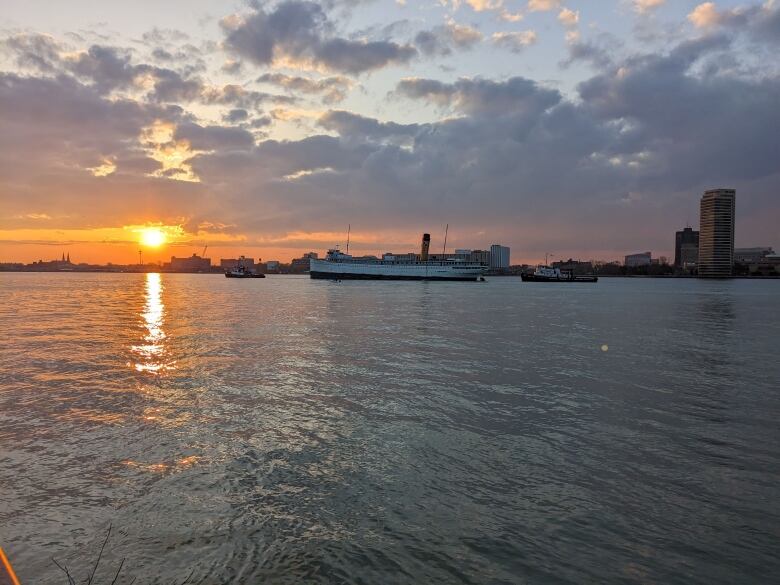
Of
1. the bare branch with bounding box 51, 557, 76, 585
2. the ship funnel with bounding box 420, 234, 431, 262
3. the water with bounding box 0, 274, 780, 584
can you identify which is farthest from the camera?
the ship funnel with bounding box 420, 234, 431, 262

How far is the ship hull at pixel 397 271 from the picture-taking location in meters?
165

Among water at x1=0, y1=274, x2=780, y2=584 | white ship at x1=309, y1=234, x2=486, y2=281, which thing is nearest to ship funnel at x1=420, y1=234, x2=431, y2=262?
white ship at x1=309, y1=234, x2=486, y2=281

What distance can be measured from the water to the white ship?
14576 centimetres

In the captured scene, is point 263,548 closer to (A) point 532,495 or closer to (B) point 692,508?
(A) point 532,495

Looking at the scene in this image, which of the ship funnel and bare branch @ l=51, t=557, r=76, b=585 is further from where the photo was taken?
the ship funnel

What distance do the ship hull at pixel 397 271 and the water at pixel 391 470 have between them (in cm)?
14563

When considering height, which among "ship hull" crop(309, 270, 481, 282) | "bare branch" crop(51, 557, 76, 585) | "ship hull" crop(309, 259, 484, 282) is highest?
"ship hull" crop(309, 259, 484, 282)

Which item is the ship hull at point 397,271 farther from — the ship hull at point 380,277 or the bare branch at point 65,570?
the bare branch at point 65,570

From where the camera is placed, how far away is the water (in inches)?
234

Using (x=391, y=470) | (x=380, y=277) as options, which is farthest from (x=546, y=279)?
(x=391, y=470)

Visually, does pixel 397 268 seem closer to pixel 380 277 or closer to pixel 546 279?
pixel 380 277

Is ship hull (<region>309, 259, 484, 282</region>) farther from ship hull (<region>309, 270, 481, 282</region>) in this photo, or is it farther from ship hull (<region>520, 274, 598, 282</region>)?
ship hull (<region>520, 274, 598, 282</region>)

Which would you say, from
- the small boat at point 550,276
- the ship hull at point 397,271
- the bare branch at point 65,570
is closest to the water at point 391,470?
the bare branch at point 65,570

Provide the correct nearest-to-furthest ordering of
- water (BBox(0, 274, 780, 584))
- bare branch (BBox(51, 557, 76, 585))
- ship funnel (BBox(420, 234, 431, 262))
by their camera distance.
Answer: bare branch (BBox(51, 557, 76, 585)) < water (BBox(0, 274, 780, 584)) < ship funnel (BBox(420, 234, 431, 262))
